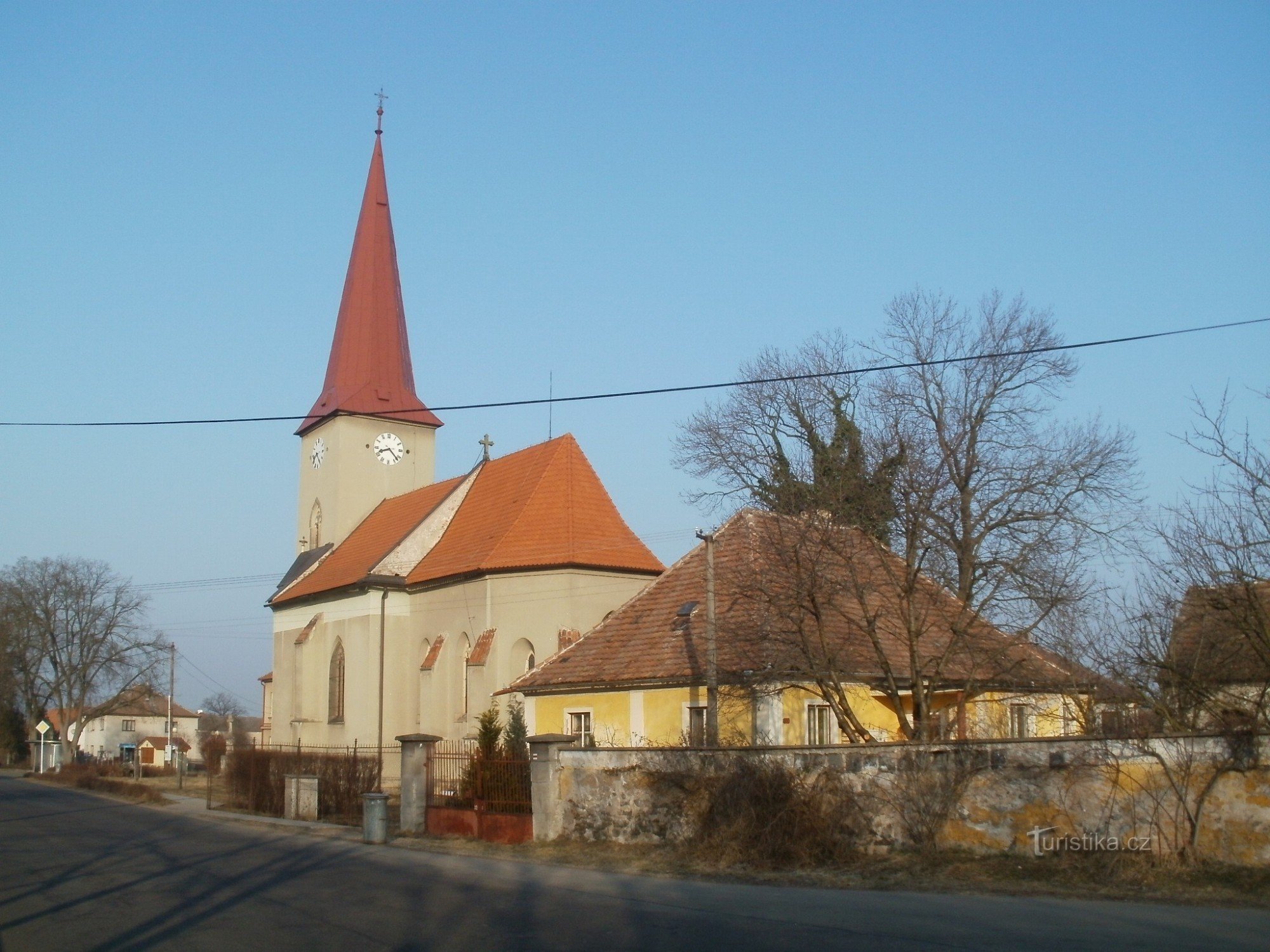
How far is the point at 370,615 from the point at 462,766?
16.0m

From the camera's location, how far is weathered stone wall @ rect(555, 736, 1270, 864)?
1267 centimetres

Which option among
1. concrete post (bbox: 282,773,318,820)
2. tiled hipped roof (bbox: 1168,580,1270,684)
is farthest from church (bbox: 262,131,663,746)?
tiled hipped roof (bbox: 1168,580,1270,684)

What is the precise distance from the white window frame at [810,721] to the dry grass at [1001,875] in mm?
4836

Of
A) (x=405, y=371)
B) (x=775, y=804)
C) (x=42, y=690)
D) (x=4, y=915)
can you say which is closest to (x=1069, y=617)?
(x=775, y=804)

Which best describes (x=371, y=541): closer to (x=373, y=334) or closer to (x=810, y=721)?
(x=373, y=334)

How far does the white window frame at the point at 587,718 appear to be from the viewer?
22656 millimetres

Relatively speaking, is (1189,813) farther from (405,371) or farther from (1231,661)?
(405,371)

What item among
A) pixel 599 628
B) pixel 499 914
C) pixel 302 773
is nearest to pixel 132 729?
pixel 302 773

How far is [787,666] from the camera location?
18234mm

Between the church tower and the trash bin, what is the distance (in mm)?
23438

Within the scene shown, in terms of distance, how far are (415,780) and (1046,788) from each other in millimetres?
12177

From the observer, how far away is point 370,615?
3694cm

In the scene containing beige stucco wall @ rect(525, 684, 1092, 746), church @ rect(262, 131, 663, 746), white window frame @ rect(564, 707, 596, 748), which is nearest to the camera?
beige stucco wall @ rect(525, 684, 1092, 746)

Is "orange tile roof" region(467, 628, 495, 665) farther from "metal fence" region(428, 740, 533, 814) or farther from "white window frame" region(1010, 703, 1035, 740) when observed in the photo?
"white window frame" region(1010, 703, 1035, 740)
